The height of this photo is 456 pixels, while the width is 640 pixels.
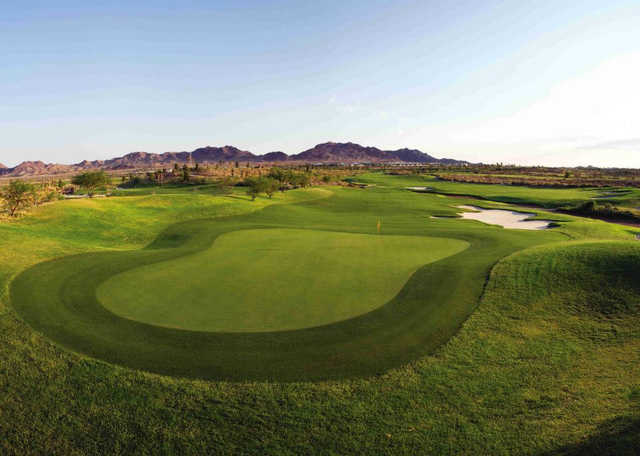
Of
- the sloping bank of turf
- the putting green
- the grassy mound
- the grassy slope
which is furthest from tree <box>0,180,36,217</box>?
the grassy mound

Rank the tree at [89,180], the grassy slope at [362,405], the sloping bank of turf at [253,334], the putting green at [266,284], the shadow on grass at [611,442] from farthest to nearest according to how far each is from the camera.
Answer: the tree at [89,180] → the putting green at [266,284] → the sloping bank of turf at [253,334] → the grassy slope at [362,405] → the shadow on grass at [611,442]

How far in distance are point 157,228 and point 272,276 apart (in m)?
28.0

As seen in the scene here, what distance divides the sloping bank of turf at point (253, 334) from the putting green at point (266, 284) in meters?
0.81

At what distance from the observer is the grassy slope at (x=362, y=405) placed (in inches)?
342

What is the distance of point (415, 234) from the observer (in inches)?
1448

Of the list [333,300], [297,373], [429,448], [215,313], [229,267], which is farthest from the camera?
[229,267]

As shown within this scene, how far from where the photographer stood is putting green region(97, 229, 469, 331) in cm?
1545

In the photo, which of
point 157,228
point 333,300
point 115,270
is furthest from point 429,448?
point 157,228

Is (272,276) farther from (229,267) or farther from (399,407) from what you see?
(399,407)

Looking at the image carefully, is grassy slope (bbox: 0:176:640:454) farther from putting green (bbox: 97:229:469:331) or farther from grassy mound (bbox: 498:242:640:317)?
putting green (bbox: 97:229:469:331)

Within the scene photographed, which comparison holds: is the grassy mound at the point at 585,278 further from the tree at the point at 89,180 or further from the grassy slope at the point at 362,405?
the tree at the point at 89,180

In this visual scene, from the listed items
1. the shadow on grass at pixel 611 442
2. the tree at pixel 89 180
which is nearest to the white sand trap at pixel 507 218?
the shadow on grass at pixel 611 442

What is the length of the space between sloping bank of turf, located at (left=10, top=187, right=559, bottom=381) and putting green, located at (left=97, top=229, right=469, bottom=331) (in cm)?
81

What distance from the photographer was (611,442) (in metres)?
8.37
